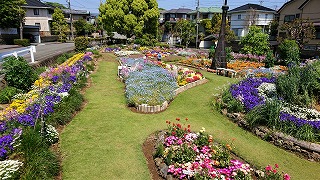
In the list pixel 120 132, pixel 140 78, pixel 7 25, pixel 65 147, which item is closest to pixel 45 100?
pixel 65 147

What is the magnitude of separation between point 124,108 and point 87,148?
3.39 metres

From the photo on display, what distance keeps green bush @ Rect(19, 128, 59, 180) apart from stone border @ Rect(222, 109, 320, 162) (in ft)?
20.5

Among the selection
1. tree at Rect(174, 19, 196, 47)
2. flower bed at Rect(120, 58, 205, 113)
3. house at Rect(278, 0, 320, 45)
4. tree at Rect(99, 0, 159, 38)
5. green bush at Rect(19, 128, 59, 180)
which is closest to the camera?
green bush at Rect(19, 128, 59, 180)

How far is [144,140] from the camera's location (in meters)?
7.37

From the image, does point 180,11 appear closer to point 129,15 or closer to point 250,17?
point 250,17

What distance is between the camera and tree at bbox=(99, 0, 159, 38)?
110 feet

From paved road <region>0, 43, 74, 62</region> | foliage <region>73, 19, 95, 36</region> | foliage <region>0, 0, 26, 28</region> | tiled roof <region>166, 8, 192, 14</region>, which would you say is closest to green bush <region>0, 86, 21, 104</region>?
paved road <region>0, 43, 74, 62</region>

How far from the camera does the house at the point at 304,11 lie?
31.0 meters

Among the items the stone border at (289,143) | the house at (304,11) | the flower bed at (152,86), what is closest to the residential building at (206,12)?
the house at (304,11)

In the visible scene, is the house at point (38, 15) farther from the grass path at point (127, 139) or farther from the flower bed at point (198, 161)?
the flower bed at point (198, 161)

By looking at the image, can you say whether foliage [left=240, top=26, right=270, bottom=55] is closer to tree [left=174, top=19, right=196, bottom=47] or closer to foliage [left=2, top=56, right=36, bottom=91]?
foliage [left=2, top=56, right=36, bottom=91]

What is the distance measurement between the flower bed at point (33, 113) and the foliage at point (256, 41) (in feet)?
59.8

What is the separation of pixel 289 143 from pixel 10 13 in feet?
138

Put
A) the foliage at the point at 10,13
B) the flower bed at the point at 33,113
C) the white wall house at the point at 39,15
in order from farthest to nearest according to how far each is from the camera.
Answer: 1. the white wall house at the point at 39,15
2. the foliage at the point at 10,13
3. the flower bed at the point at 33,113
